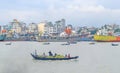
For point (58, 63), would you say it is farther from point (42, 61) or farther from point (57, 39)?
point (57, 39)

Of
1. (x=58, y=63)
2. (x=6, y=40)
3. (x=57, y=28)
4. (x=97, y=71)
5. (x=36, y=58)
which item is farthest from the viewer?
(x=57, y=28)

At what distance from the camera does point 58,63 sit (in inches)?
1598

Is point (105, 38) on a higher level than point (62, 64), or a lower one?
higher

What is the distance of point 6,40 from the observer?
132375 millimetres

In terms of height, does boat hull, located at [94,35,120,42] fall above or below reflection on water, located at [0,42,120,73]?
above

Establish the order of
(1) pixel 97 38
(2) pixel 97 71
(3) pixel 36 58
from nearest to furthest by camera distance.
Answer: (2) pixel 97 71 → (3) pixel 36 58 → (1) pixel 97 38

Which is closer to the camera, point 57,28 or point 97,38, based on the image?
point 97,38

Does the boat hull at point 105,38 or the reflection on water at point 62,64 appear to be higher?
the boat hull at point 105,38

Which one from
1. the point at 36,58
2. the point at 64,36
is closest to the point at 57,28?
the point at 64,36

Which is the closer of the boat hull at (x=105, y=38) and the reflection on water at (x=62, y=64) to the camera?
the reflection on water at (x=62, y=64)

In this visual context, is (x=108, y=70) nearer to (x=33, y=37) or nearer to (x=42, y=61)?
(x=42, y=61)

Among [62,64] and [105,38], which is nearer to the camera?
[62,64]

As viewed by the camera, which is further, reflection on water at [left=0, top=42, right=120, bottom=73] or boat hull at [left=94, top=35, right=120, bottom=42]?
boat hull at [left=94, top=35, right=120, bottom=42]

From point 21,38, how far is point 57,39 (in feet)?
50.3
